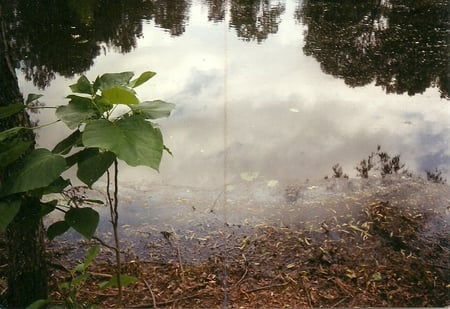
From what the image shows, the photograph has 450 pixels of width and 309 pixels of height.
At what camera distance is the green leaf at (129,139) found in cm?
125

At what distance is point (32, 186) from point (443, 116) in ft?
11.8

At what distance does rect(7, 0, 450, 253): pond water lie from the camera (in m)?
3.64

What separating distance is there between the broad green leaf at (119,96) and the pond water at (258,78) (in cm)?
191

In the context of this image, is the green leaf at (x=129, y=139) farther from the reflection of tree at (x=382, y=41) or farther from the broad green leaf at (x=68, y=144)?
the reflection of tree at (x=382, y=41)

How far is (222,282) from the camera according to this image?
2537mm

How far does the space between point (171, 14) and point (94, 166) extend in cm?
526

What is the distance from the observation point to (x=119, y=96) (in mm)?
1322

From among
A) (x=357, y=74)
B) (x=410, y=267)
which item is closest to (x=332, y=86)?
(x=357, y=74)

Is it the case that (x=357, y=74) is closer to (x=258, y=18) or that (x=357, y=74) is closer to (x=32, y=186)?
(x=258, y=18)

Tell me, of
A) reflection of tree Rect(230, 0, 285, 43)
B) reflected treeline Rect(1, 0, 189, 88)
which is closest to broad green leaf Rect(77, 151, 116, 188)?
reflected treeline Rect(1, 0, 189, 88)

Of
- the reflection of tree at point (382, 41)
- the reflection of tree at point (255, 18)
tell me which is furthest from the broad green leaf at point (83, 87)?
the reflection of tree at point (255, 18)

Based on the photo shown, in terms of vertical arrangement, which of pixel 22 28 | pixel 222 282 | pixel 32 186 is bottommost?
pixel 222 282

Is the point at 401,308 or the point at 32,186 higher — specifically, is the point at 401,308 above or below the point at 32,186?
below

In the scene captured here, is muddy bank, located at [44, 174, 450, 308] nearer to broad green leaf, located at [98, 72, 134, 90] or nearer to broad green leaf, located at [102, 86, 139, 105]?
broad green leaf, located at [98, 72, 134, 90]
